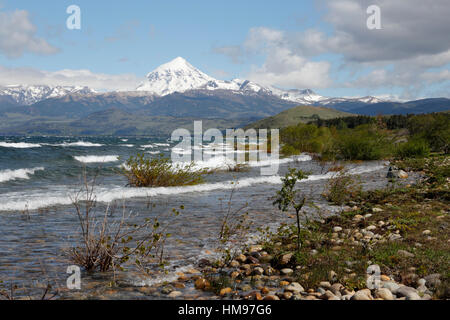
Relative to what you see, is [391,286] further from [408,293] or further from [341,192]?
[341,192]

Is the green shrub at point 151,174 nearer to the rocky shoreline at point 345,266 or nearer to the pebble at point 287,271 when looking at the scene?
the rocky shoreline at point 345,266

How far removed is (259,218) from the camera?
12000 millimetres

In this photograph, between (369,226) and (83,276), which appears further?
(369,226)

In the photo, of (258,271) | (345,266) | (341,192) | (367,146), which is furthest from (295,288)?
(367,146)

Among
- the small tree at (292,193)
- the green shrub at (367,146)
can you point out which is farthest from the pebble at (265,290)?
the green shrub at (367,146)

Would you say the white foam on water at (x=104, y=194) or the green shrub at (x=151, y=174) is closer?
the white foam on water at (x=104, y=194)

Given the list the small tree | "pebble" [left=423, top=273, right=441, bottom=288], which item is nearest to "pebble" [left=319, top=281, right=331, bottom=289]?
"pebble" [left=423, top=273, right=441, bottom=288]

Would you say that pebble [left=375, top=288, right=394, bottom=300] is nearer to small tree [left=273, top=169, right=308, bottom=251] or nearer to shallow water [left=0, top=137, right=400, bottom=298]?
small tree [left=273, top=169, right=308, bottom=251]

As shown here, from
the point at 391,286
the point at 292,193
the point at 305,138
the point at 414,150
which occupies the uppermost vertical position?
the point at 305,138

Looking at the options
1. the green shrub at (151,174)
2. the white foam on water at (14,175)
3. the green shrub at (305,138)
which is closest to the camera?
the green shrub at (151,174)
